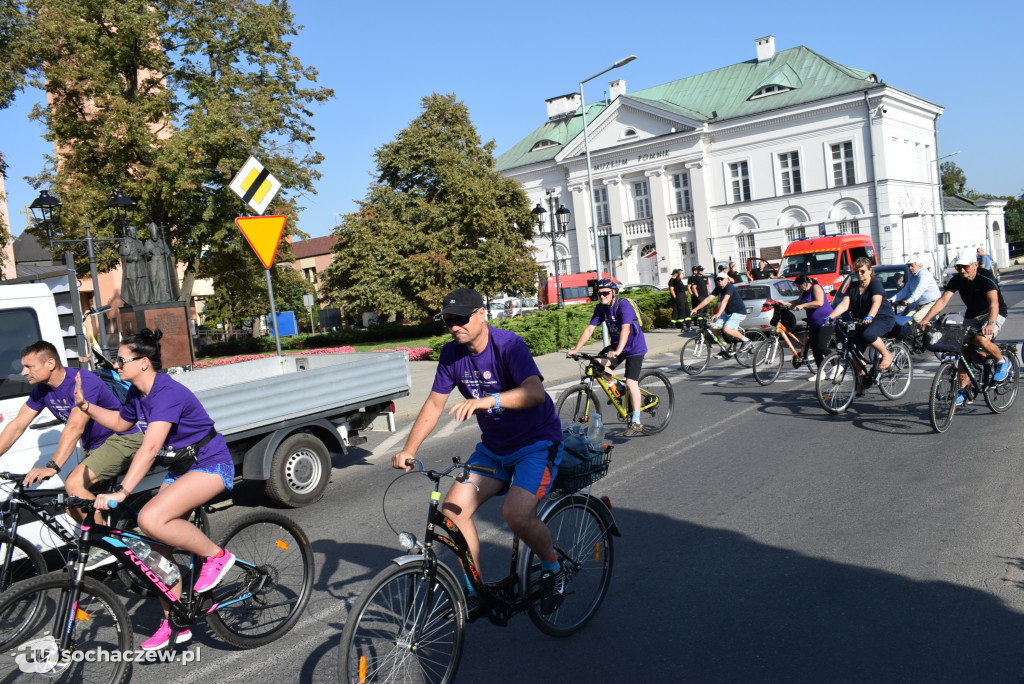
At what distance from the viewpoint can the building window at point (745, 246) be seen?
49750 mm

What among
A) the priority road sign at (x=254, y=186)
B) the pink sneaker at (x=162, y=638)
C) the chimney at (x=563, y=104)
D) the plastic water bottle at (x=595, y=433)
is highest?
the chimney at (x=563, y=104)

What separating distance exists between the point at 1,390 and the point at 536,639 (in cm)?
410

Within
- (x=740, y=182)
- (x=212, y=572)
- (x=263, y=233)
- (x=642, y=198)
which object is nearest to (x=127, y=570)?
(x=212, y=572)

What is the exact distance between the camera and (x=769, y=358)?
13086 millimetres

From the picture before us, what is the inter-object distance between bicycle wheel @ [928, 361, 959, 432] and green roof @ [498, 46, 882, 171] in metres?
40.8

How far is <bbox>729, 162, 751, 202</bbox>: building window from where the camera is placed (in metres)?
49.7

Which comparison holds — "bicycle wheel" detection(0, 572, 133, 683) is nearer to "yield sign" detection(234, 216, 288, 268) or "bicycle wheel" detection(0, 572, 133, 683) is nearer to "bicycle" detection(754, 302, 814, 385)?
"yield sign" detection(234, 216, 288, 268)

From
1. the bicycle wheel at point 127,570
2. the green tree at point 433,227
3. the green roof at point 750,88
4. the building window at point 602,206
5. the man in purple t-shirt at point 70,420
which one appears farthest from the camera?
the building window at point 602,206

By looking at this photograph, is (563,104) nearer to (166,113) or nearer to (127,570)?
(166,113)

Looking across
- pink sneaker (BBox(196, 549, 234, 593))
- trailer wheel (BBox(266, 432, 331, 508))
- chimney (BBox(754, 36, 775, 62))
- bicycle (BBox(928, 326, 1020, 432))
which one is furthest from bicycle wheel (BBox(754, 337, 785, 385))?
chimney (BBox(754, 36, 775, 62))

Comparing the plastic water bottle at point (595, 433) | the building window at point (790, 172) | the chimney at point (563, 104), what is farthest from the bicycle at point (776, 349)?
the chimney at point (563, 104)

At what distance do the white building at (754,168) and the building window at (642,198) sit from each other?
0.22 feet

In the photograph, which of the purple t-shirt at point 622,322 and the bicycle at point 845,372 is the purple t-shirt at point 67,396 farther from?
the bicycle at point 845,372

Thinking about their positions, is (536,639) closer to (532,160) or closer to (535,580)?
(535,580)
